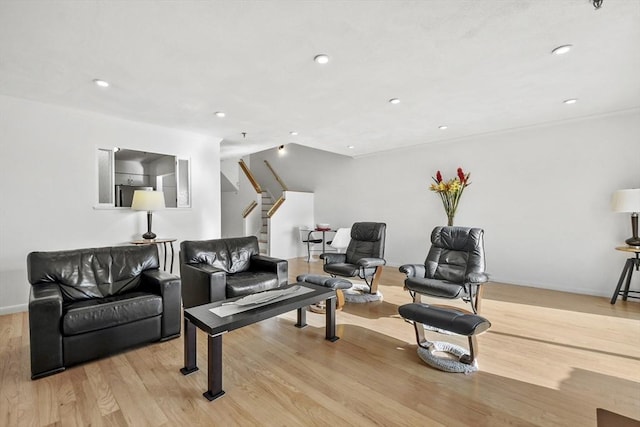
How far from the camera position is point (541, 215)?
4.68m

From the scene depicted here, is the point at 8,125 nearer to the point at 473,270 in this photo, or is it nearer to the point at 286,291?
the point at 286,291

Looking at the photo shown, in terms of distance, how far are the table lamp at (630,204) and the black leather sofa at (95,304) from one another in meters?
5.28

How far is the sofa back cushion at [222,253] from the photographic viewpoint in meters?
3.60

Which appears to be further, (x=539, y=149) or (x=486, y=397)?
(x=539, y=149)

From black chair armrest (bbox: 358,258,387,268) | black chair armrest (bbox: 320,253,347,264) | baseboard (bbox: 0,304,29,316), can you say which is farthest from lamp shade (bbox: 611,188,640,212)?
baseboard (bbox: 0,304,29,316)

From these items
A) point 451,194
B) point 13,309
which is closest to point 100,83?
point 13,309

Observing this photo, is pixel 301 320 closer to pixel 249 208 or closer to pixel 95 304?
pixel 95 304

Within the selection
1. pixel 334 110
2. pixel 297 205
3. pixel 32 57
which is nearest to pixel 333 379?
pixel 334 110

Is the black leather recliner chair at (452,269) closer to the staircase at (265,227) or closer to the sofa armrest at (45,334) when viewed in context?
the sofa armrest at (45,334)

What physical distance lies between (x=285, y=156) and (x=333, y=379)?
298 inches

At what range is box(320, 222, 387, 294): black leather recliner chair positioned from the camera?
4.03 metres

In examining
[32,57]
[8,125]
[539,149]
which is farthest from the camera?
[539,149]

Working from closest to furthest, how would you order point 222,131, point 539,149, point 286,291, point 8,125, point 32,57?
1. point 32,57
2. point 286,291
3. point 8,125
4. point 539,149
5. point 222,131

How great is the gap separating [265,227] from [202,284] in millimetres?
4930
